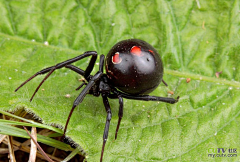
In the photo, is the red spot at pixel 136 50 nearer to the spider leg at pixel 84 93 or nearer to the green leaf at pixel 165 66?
the spider leg at pixel 84 93

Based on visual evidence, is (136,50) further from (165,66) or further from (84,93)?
(165,66)

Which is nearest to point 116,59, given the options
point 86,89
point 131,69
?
point 131,69

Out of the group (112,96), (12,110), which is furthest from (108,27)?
(12,110)

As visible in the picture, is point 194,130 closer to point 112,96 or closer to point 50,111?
point 112,96

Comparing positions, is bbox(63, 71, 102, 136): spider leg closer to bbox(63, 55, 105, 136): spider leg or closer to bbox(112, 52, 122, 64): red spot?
bbox(63, 55, 105, 136): spider leg

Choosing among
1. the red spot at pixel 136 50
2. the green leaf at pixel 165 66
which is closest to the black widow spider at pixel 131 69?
the red spot at pixel 136 50
